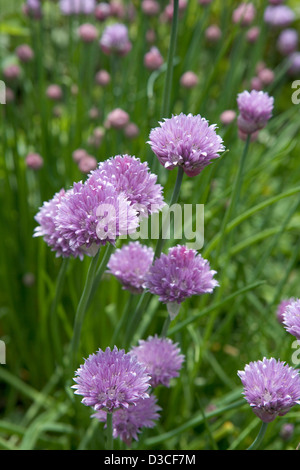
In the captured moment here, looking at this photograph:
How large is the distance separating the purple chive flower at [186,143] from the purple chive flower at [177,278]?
127 mm

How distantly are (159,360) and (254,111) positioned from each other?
0.44 m

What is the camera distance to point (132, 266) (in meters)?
0.88

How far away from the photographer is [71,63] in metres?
1.74

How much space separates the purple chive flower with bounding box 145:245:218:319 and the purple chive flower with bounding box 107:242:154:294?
11cm

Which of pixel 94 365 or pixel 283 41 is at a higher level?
pixel 283 41

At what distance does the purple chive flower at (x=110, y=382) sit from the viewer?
0.65m

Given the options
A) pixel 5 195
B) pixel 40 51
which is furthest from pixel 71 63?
pixel 5 195

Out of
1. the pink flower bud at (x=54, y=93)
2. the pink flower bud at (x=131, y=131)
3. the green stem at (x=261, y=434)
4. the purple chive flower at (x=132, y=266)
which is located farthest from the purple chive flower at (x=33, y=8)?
the green stem at (x=261, y=434)

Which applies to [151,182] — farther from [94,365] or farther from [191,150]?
[94,365]

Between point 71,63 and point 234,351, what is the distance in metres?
1.00

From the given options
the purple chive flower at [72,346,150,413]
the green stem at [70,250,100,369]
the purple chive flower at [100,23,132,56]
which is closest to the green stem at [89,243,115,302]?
the green stem at [70,250,100,369]

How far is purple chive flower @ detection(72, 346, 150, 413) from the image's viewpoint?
2.13 ft

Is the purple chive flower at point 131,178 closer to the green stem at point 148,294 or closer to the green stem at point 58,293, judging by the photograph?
the green stem at point 148,294

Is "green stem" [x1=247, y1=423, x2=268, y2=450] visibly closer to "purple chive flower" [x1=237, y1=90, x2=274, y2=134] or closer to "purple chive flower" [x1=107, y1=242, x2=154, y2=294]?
"purple chive flower" [x1=107, y1=242, x2=154, y2=294]
